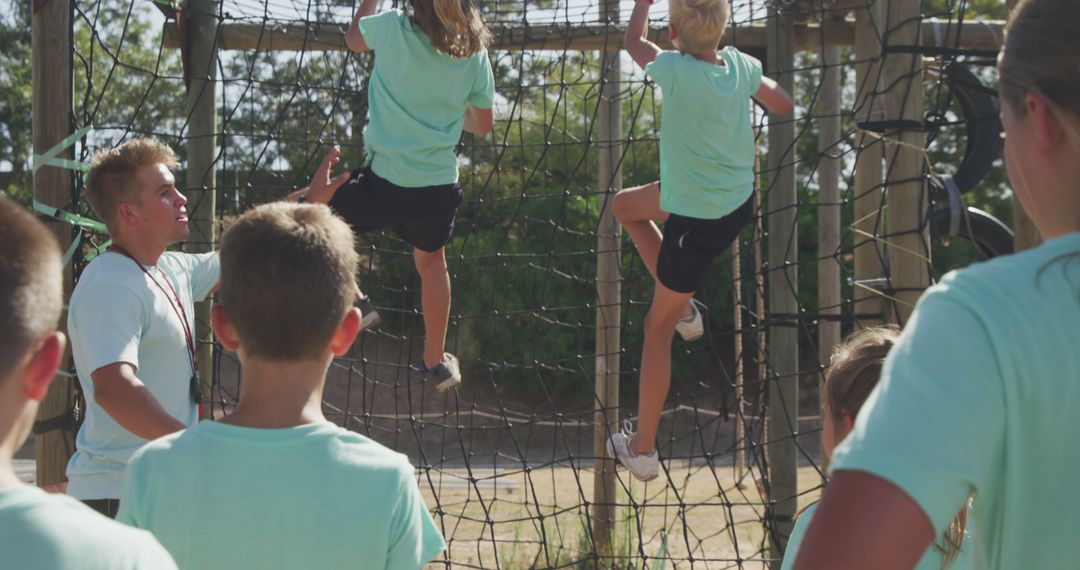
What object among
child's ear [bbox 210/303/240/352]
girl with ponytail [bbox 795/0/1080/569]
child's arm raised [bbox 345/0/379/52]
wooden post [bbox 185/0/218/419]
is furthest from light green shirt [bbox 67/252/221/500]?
girl with ponytail [bbox 795/0/1080/569]

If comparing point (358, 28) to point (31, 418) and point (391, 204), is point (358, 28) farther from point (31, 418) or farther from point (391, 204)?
point (31, 418)

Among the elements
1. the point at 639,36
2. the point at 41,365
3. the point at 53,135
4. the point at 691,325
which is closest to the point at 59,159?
the point at 53,135

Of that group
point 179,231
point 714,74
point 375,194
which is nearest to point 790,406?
point 714,74

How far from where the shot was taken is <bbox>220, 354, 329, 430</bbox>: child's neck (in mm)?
1513

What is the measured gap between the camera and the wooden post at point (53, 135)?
11.1 feet

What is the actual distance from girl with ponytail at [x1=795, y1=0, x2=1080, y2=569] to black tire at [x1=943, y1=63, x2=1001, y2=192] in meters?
2.80

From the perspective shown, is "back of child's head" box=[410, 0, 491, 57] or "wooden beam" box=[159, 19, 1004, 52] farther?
"wooden beam" box=[159, 19, 1004, 52]

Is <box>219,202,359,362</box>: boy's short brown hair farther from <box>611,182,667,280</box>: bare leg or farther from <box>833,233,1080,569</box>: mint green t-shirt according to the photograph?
<box>611,182,667,280</box>: bare leg

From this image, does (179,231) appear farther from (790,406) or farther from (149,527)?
(790,406)

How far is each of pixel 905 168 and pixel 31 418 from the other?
3.05 m

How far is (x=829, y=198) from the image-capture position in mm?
4895

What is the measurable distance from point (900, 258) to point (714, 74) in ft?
2.77

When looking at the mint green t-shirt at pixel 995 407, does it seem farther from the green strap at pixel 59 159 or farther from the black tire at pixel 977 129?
the green strap at pixel 59 159

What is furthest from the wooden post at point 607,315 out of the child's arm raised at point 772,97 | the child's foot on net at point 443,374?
the child's arm raised at point 772,97
